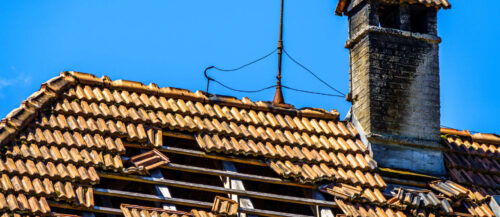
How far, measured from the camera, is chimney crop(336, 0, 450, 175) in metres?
18.7

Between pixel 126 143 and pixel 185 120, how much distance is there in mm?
1088

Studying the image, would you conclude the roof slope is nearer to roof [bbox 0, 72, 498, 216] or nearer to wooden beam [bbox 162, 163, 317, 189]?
roof [bbox 0, 72, 498, 216]

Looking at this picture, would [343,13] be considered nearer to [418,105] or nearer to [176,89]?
[418,105]

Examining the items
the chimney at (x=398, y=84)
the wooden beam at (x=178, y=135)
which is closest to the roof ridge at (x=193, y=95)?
the chimney at (x=398, y=84)

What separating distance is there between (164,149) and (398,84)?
13.4 ft

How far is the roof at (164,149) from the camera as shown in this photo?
52.3ft

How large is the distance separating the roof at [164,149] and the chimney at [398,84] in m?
0.43

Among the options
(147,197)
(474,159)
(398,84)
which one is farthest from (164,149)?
(474,159)

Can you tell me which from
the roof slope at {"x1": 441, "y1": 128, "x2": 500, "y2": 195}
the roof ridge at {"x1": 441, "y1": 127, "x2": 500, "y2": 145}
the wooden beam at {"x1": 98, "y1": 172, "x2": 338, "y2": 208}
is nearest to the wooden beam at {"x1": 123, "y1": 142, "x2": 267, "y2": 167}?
the wooden beam at {"x1": 98, "y1": 172, "x2": 338, "y2": 208}

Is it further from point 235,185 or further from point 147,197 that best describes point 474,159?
point 147,197

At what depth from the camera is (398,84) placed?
1903 cm

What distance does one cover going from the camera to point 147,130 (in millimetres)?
17312

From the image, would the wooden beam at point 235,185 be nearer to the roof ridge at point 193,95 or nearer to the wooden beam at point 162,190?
the wooden beam at point 162,190

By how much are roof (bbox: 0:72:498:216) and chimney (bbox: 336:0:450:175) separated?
0.43m
